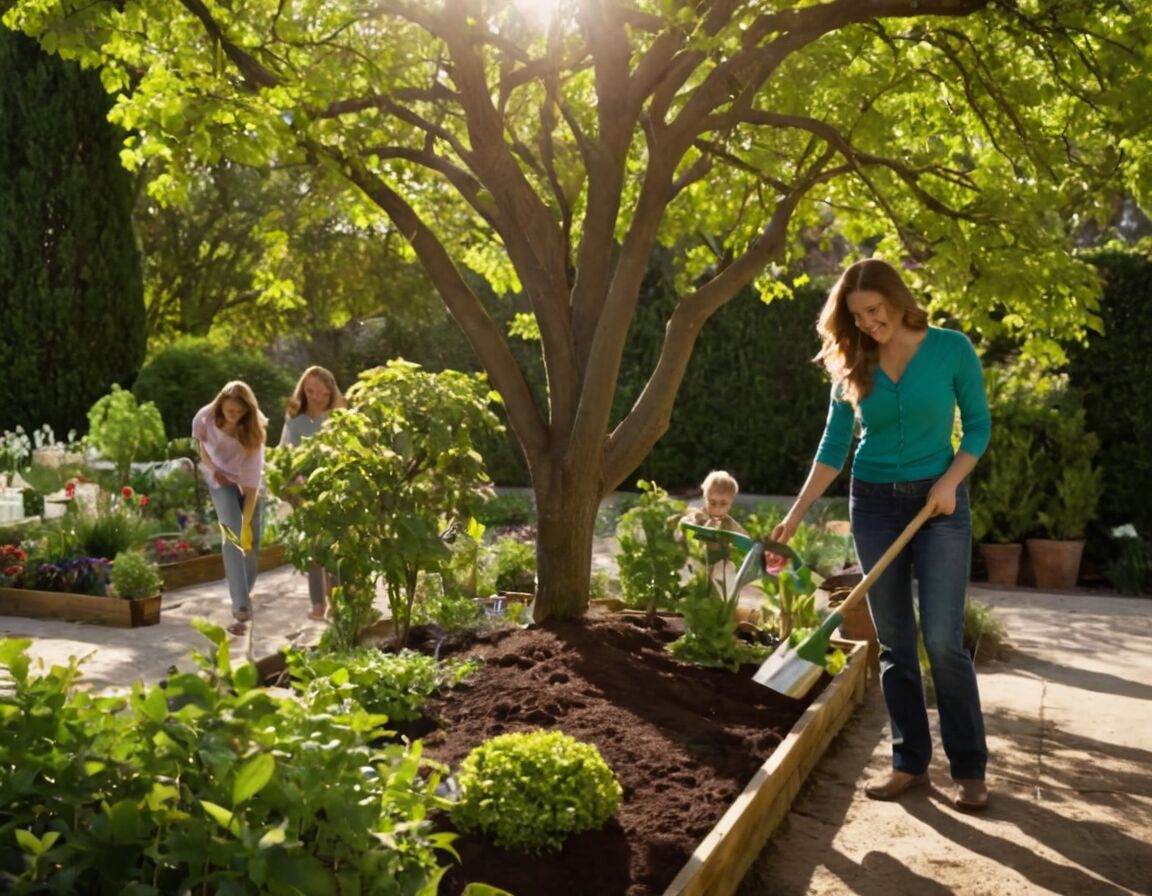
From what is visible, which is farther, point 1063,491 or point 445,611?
point 1063,491

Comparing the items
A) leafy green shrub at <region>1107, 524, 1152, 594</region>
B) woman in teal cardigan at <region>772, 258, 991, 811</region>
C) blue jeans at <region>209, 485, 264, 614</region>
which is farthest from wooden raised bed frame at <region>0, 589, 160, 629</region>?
leafy green shrub at <region>1107, 524, 1152, 594</region>

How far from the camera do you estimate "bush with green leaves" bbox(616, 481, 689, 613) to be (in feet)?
19.5

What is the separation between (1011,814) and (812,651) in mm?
903

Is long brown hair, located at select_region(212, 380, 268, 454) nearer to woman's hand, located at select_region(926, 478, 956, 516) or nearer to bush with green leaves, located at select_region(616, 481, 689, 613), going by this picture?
bush with green leaves, located at select_region(616, 481, 689, 613)

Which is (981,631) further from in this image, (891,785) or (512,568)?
(512,568)

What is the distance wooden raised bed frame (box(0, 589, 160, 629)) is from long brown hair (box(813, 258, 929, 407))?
5.08 metres

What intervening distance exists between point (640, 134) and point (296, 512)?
4.30 m


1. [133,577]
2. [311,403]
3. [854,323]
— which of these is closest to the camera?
[854,323]

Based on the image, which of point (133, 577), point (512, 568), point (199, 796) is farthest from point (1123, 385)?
point (199, 796)

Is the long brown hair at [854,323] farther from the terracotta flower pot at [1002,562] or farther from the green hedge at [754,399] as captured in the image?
the green hedge at [754,399]

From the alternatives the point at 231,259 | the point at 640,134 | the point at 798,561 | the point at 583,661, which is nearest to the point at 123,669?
the point at 583,661

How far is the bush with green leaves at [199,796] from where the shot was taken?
166 cm

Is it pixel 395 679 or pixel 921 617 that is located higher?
pixel 921 617

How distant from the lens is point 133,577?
767 centimetres
